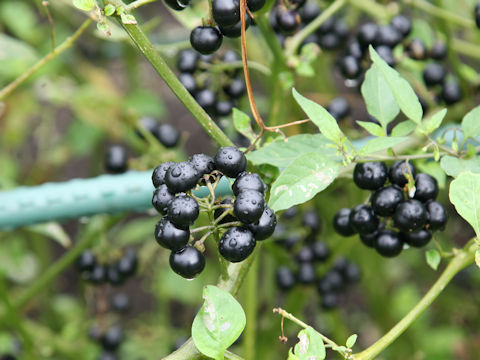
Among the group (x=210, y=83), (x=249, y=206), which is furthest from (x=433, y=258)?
(x=210, y=83)

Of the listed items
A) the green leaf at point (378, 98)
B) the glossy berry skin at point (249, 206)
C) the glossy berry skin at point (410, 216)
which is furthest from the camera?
the green leaf at point (378, 98)

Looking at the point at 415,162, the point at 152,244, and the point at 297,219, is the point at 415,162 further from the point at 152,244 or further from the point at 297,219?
the point at 152,244

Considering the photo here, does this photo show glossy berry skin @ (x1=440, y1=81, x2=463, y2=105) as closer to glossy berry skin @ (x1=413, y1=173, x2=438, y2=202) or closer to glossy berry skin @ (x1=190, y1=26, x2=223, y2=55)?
glossy berry skin @ (x1=413, y1=173, x2=438, y2=202)

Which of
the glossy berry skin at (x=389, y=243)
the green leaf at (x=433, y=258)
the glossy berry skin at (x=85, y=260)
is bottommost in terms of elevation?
the glossy berry skin at (x=85, y=260)

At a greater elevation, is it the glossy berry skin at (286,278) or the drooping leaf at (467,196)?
the drooping leaf at (467,196)

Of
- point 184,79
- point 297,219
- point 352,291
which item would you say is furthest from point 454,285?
point 184,79

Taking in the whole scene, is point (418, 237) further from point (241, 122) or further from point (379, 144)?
point (241, 122)

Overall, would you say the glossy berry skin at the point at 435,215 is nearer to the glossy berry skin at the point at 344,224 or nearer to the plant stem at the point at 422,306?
the plant stem at the point at 422,306

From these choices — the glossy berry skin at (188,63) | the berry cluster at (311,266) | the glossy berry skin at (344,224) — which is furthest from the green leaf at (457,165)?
the berry cluster at (311,266)
